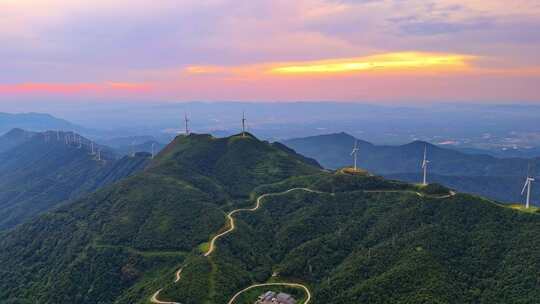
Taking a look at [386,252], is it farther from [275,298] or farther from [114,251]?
[114,251]

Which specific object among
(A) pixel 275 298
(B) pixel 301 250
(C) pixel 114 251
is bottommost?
(A) pixel 275 298

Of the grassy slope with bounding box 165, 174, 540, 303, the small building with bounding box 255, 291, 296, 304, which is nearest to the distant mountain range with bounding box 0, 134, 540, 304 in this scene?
the grassy slope with bounding box 165, 174, 540, 303

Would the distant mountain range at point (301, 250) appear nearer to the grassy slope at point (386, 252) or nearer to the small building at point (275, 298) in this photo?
the grassy slope at point (386, 252)

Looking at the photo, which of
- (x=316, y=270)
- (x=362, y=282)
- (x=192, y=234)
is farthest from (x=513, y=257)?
(x=192, y=234)

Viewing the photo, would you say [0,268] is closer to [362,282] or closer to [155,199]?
[155,199]

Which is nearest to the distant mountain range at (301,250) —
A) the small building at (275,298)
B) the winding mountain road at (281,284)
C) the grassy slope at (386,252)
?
the grassy slope at (386,252)

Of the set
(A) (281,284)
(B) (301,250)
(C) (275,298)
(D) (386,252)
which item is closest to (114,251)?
(A) (281,284)
